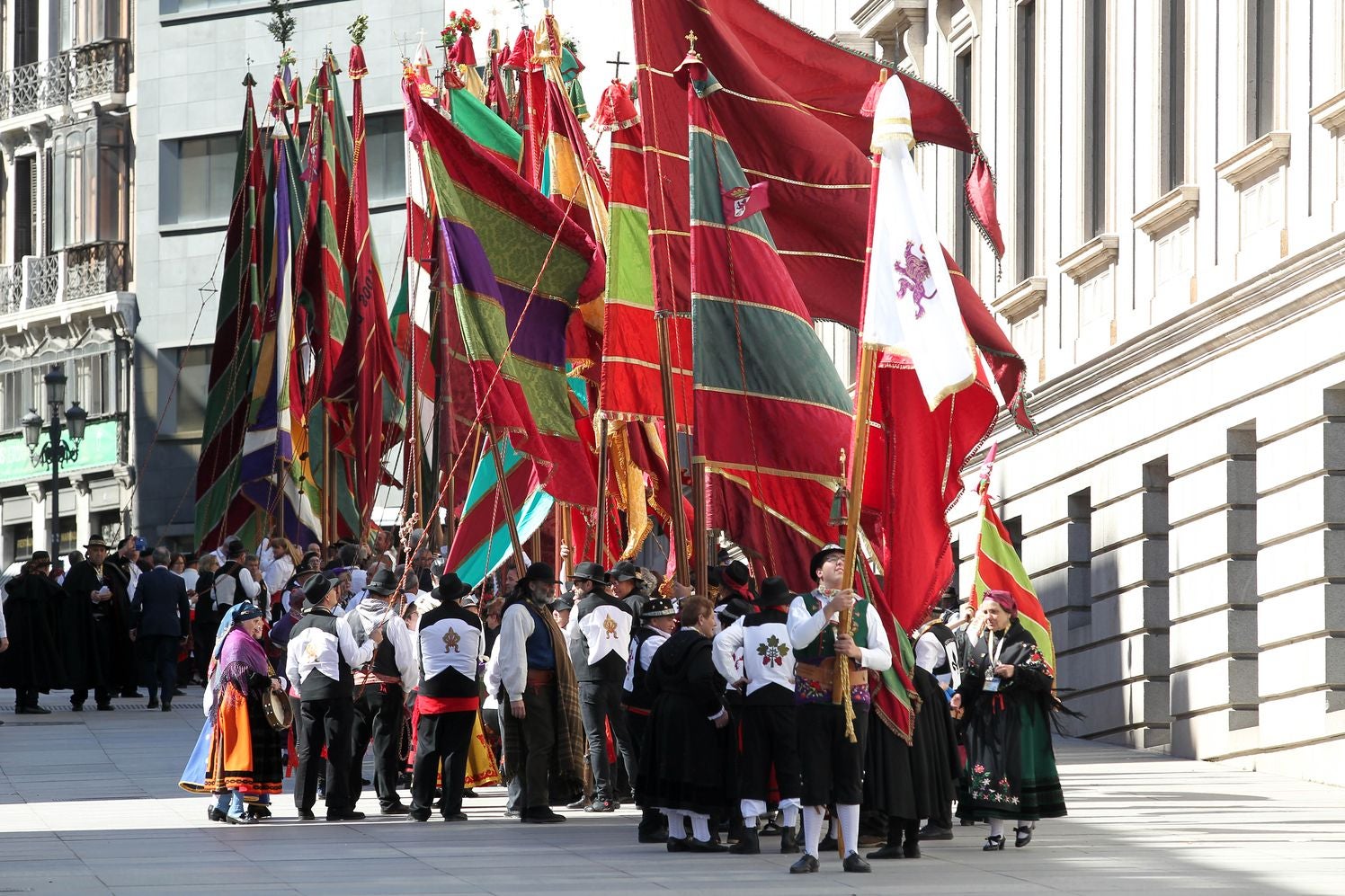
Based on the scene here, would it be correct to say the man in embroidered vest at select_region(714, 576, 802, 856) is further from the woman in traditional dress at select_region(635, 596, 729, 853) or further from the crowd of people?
the woman in traditional dress at select_region(635, 596, 729, 853)

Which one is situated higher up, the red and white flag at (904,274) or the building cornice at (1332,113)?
the building cornice at (1332,113)

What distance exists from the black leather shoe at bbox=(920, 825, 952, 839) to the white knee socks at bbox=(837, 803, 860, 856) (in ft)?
6.58

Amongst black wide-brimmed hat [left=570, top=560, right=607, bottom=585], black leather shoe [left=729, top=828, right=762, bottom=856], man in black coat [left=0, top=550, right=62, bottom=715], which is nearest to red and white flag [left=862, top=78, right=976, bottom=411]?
black leather shoe [left=729, top=828, right=762, bottom=856]

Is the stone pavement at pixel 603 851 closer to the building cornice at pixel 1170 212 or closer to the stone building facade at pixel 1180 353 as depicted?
the stone building facade at pixel 1180 353

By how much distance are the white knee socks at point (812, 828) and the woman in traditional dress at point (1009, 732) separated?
1572 millimetres

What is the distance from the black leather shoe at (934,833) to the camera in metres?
15.8

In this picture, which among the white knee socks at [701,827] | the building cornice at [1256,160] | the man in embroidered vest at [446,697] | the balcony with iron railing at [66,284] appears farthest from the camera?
the balcony with iron railing at [66,284]

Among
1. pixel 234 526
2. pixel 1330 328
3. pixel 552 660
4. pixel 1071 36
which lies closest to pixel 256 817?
pixel 552 660

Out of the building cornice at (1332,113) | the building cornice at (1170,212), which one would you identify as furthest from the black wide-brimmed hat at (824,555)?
the building cornice at (1170,212)

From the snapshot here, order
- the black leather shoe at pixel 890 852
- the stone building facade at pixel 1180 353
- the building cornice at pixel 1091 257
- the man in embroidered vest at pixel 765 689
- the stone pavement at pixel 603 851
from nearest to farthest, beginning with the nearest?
the stone pavement at pixel 603 851 < the man in embroidered vest at pixel 765 689 < the black leather shoe at pixel 890 852 < the stone building facade at pixel 1180 353 < the building cornice at pixel 1091 257

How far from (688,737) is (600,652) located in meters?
2.74

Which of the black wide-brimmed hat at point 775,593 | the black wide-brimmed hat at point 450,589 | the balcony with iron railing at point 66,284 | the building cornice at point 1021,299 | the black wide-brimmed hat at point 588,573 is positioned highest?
the balcony with iron railing at point 66,284

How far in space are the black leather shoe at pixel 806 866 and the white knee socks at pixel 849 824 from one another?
9.3 inches

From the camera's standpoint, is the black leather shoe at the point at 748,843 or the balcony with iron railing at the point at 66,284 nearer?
the black leather shoe at the point at 748,843
